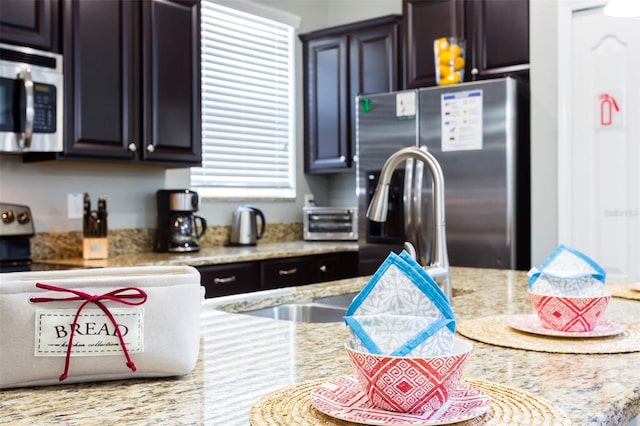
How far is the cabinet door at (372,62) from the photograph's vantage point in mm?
4449

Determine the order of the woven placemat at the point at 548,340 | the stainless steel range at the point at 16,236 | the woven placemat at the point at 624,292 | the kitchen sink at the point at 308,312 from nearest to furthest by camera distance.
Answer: the woven placemat at the point at 548,340 < the woven placemat at the point at 624,292 < the kitchen sink at the point at 308,312 < the stainless steel range at the point at 16,236

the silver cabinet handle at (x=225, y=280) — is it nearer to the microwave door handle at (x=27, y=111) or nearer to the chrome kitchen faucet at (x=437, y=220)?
the microwave door handle at (x=27, y=111)

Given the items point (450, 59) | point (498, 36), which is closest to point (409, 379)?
point (450, 59)

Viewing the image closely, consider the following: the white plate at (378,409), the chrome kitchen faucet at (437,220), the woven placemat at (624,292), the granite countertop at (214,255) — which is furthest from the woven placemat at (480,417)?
the granite countertop at (214,255)

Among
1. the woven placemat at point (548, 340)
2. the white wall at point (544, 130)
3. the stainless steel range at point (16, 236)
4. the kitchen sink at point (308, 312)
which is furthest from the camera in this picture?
the white wall at point (544, 130)

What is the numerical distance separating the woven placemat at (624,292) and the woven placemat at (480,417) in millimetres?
1049

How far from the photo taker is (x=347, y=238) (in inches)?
183

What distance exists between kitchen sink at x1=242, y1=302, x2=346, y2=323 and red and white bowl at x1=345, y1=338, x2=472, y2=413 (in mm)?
1247

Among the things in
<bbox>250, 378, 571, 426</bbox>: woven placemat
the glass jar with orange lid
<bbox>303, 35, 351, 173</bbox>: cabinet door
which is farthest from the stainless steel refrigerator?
<bbox>250, 378, 571, 426</bbox>: woven placemat

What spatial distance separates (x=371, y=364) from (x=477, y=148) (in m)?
3.14

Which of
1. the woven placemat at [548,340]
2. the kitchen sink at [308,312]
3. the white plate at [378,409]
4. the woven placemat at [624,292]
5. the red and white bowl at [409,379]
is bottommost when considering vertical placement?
the kitchen sink at [308,312]

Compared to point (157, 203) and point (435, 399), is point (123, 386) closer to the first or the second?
point (435, 399)

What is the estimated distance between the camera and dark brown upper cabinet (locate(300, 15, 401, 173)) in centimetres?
449

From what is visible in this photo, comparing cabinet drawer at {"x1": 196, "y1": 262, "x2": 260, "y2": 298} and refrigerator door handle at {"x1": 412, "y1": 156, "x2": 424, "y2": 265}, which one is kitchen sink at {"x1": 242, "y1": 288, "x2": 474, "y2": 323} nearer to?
cabinet drawer at {"x1": 196, "y1": 262, "x2": 260, "y2": 298}
